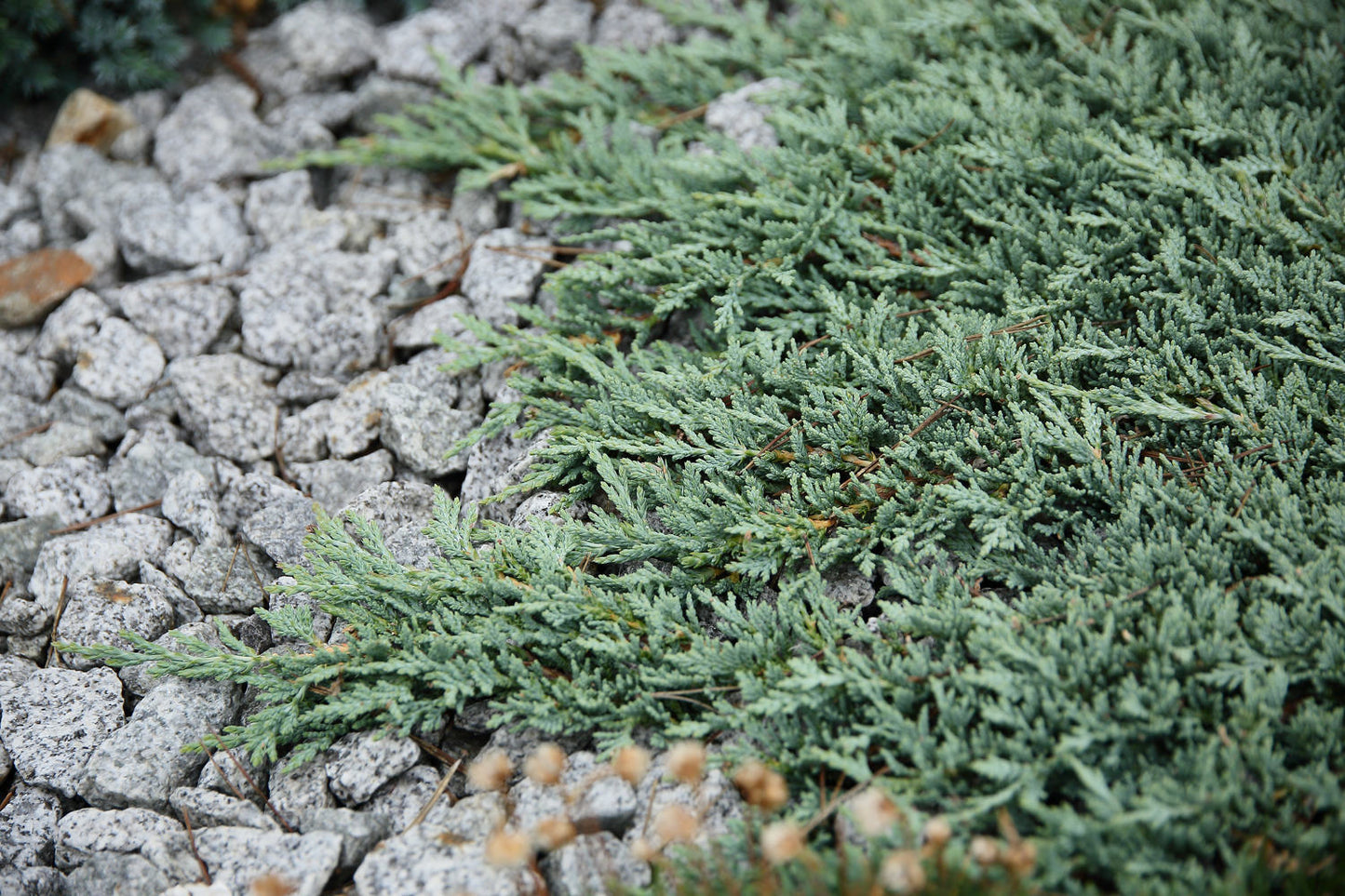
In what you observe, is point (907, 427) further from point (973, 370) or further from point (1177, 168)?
point (1177, 168)

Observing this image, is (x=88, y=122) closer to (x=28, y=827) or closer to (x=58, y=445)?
(x=58, y=445)

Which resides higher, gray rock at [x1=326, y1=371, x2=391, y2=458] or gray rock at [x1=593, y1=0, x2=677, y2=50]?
gray rock at [x1=593, y1=0, x2=677, y2=50]

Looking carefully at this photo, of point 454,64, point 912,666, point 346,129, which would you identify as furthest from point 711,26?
point 912,666

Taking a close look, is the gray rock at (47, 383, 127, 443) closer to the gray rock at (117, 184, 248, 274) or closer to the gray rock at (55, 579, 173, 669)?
the gray rock at (117, 184, 248, 274)

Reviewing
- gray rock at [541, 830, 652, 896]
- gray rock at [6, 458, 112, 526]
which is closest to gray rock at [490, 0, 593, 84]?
gray rock at [6, 458, 112, 526]

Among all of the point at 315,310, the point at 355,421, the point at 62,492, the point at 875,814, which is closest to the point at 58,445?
the point at 62,492

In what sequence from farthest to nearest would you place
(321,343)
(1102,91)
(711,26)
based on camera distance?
(711,26), (321,343), (1102,91)
